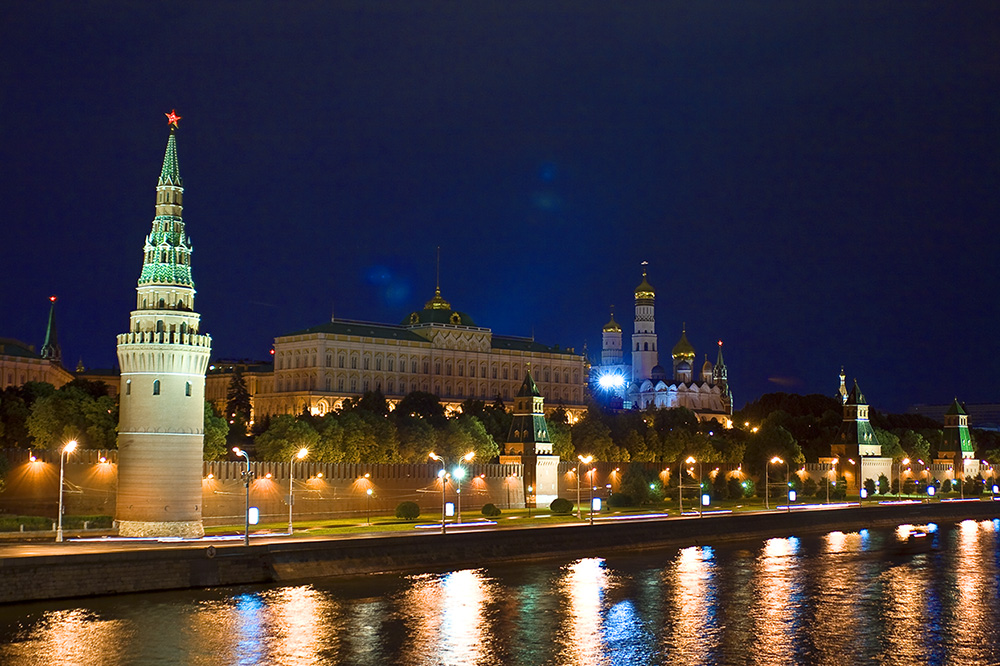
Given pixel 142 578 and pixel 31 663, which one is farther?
pixel 142 578

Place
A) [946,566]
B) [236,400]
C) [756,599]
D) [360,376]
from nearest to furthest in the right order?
[756,599] < [946,566] < [236,400] < [360,376]

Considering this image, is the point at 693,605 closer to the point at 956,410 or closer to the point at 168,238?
the point at 168,238

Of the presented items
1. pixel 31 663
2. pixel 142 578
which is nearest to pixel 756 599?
pixel 142 578

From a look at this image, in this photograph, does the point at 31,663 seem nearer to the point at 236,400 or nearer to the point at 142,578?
the point at 142,578

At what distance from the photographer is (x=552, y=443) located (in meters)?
109

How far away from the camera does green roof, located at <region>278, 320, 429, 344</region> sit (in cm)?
17288

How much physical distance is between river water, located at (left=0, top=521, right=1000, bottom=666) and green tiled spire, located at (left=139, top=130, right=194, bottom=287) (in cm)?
2024

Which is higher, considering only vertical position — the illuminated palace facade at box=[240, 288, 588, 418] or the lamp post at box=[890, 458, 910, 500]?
the illuminated palace facade at box=[240, 288, 588, 418]

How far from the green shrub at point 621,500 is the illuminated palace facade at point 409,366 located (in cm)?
6606

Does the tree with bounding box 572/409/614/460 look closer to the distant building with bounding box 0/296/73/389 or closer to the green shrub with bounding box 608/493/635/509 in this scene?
the green shrub with bounding box 608/493/635/509

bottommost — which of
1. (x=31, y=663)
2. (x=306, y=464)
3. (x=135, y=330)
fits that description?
(x=31, y=663)

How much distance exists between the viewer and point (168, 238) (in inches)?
2640

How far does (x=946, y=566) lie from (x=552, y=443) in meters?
43.4

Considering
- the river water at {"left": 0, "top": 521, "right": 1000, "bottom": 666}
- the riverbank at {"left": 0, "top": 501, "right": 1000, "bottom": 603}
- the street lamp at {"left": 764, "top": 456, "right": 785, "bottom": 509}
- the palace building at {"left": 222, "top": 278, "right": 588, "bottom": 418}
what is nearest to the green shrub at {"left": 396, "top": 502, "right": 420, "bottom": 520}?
the riverbank at {"left": 0, "top": 501, "right": 1000, "bottom": 603}
